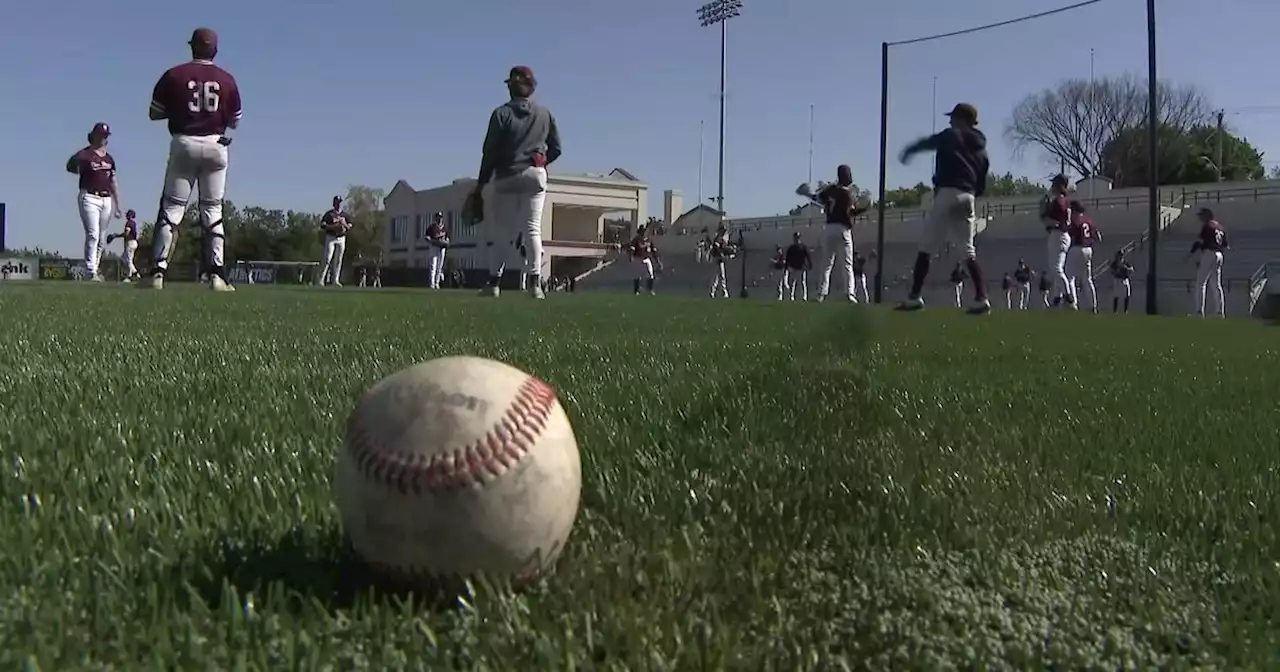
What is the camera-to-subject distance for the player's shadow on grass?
1.41 m

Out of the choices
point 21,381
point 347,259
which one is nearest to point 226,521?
point 21,381

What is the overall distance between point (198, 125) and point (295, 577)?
8.53m

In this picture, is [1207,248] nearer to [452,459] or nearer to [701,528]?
[701,528]

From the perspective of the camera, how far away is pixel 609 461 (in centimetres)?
237

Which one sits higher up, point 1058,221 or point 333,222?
point 333,222

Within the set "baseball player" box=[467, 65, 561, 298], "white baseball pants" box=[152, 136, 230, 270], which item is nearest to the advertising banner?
"white baseball pants" box=[152, 136, 230, 270]

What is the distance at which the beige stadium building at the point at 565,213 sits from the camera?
66.3 m

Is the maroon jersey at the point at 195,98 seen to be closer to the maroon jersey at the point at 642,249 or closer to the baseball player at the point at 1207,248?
the baseball player at the point at 1207,248

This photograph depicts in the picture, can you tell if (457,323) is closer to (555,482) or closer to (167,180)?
(167,180)

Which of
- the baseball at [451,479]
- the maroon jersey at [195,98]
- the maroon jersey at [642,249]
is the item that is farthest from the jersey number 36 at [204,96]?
the maroon jersey at [642,249]

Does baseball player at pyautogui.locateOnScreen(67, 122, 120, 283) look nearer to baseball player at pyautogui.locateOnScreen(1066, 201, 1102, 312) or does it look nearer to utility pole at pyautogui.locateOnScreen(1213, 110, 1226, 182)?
baseball player at pyautogui.locateOnScreen(1066, 201, 1102, 312)

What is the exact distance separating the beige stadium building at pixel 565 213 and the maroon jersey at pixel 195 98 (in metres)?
51.9

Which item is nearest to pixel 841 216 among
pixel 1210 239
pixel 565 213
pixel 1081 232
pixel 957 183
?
pixel 957 183

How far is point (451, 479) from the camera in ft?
4.43
